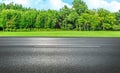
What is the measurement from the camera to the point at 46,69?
25.6ft

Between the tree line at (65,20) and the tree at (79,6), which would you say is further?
the tree at (79,6)

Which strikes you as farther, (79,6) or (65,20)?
(79,6)

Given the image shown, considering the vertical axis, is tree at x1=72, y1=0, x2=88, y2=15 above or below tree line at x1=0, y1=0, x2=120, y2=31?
above

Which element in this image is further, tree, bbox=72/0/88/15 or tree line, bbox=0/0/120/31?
tree, bbox=72/0/88/15

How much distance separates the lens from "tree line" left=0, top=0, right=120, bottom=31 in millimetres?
70375

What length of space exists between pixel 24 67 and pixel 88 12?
66.9 meters

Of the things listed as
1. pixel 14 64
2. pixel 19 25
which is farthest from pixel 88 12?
pixel 14 64

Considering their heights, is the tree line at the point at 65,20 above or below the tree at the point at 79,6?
below

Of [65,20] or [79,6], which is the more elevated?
[79,6]

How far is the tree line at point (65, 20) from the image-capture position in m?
70.4

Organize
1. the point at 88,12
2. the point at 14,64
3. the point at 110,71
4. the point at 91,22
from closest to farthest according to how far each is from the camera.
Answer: the point at 110,71
the point at 14,64
the point at 91,22
the point at 88,12

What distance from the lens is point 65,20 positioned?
241ft

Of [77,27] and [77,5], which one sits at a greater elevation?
[77,5]

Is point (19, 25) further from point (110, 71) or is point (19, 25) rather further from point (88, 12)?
point (110, 71)
